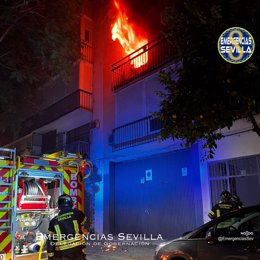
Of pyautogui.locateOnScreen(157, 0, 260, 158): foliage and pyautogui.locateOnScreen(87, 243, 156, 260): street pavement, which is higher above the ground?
pyautogui.locateOnScreen(157, 0, 260, 158): foliage

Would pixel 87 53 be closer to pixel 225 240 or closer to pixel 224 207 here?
pixel 224 207

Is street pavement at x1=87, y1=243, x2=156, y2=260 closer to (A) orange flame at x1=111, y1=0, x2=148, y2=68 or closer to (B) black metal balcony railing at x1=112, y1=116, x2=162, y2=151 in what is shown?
(B) black metal balcony railing at x1=112, y1=116, x2=162, y2=151

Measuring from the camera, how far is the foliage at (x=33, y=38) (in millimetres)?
9984

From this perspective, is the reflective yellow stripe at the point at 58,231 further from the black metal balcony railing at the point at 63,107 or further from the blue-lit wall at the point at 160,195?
the black metal balcony railing at the point at 63,107

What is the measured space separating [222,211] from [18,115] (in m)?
9.03

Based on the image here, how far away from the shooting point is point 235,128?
34.8 ft

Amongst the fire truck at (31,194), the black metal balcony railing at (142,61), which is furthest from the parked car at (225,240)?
the black metal balcony railing at (142,61)

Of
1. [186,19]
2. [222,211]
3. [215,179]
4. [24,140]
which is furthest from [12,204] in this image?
[24,140]

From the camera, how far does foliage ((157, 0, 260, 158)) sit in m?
6.80

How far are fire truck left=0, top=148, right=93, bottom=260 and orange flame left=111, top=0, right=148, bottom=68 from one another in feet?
27.4

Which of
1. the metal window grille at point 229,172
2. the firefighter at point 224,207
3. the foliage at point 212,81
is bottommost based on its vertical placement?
the firefighter at point 224,207

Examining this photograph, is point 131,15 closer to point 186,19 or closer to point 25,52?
point 25,52

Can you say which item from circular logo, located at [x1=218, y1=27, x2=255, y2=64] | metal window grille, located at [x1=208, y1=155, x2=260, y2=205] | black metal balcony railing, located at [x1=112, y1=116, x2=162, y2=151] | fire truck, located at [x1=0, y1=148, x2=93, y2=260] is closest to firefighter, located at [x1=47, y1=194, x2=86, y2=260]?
fire truck, located at [x1=0, y1=148, x2=93, y2=260]

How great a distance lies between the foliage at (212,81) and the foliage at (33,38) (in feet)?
12.3
